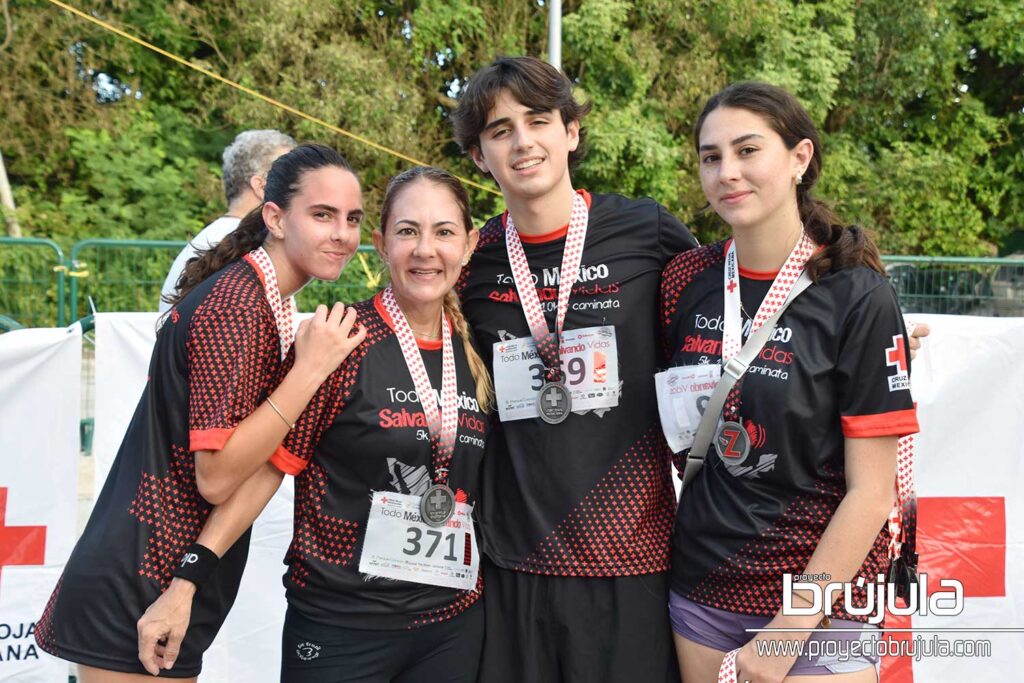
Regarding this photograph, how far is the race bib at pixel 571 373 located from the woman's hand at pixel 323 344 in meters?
0.49

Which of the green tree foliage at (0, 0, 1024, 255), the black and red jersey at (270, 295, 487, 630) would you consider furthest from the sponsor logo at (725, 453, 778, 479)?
the green tree foliage at (0, 0, 1024, 255)

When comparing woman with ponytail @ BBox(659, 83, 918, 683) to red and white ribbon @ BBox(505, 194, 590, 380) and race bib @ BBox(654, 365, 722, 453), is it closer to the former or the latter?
race bib @ BBox(654, 365, 722, 453)

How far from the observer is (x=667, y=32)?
49.4 feet

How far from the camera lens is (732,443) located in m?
2.40

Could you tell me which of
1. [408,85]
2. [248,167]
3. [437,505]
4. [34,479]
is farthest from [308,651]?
[408,85]

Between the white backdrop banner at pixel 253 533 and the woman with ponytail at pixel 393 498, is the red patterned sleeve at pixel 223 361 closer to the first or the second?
the woman with ponytail at pixel 393 498

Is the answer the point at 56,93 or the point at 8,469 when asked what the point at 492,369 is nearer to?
the point at 8,469

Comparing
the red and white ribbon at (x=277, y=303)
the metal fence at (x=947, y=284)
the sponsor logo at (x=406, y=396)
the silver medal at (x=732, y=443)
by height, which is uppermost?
the metal fence at (x=947, y=284)

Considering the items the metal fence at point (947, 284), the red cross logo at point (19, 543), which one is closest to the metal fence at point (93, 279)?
the metal fence at point (947, 284)

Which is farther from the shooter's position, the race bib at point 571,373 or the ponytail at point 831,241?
the race bib at point 571,373

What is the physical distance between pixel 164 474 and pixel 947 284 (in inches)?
262

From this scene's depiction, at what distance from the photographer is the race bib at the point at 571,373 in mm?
2666

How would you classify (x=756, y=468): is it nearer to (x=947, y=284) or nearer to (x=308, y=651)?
(x=308, y=651)

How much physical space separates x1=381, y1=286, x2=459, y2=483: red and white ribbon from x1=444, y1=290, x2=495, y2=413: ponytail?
0.09 m
